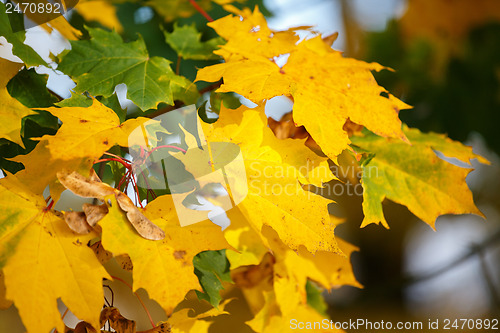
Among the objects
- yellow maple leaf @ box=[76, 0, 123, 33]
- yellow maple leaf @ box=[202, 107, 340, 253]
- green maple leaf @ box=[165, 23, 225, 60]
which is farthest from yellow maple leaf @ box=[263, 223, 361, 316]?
yellow maple leaf @ box=[76, 0, 123, 33]

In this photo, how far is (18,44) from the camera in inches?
22.7

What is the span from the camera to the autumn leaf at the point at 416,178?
635 millimetres

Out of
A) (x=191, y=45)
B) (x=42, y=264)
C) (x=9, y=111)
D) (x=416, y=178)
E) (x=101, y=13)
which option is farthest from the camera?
A: (x=101, y=13)

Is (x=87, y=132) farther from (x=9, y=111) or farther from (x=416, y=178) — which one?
(x=416, y=178)

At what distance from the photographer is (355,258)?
2809mm

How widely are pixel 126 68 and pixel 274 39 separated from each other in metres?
0.25

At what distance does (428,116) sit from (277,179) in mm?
1148

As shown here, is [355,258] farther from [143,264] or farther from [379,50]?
[143,264]

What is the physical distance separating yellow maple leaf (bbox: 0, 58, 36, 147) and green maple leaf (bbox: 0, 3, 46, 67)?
0.03 meters

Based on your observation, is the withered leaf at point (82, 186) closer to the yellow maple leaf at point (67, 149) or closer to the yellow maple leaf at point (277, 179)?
the yellow maple leaf at point (67, 149)

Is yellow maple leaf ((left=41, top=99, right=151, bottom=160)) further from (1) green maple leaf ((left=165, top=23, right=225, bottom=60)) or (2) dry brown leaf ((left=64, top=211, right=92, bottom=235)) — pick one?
(1) green maple leaf ((left=165, top=23, right=225, bottom=60))

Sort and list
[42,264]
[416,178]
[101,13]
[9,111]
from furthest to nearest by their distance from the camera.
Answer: [101,13] → [416,178] → [9,111] → [42,264]

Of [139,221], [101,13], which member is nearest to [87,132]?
[139,221]

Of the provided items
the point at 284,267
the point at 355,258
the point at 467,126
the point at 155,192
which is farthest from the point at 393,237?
the point at 155,192
